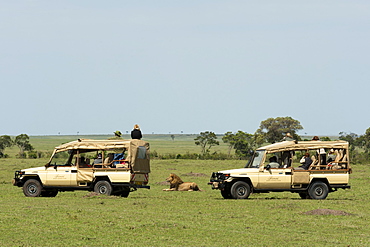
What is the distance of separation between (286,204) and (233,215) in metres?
3.85

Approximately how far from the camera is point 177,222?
15820 millimetres

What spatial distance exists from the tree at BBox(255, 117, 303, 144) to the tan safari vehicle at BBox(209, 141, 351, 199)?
73348 mm

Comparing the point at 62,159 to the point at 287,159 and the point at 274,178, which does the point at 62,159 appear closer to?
the point at 274,178

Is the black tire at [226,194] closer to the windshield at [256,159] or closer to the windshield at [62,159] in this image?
the windshield at [256,159]

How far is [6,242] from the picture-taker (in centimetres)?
1257

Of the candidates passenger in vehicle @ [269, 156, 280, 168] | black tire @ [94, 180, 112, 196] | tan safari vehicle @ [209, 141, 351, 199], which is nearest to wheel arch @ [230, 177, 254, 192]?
tan safari vehicle @ [209, 141, 351, 199]

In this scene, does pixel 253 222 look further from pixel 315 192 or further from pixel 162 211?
pixel 315 192

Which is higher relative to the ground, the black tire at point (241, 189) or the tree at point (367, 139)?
the tree at point (367, 139)

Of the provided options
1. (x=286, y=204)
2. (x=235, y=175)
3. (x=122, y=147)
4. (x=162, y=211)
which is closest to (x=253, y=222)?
(x=162, y=211)

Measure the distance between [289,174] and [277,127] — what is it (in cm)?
7903

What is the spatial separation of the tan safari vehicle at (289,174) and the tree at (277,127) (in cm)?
7335

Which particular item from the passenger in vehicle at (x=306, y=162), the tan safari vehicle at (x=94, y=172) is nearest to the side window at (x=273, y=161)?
the passenger in vehicle at (x=306, y=162)

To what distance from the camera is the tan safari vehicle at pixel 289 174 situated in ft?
76.7

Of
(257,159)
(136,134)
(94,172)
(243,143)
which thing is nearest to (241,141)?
(243,143)
